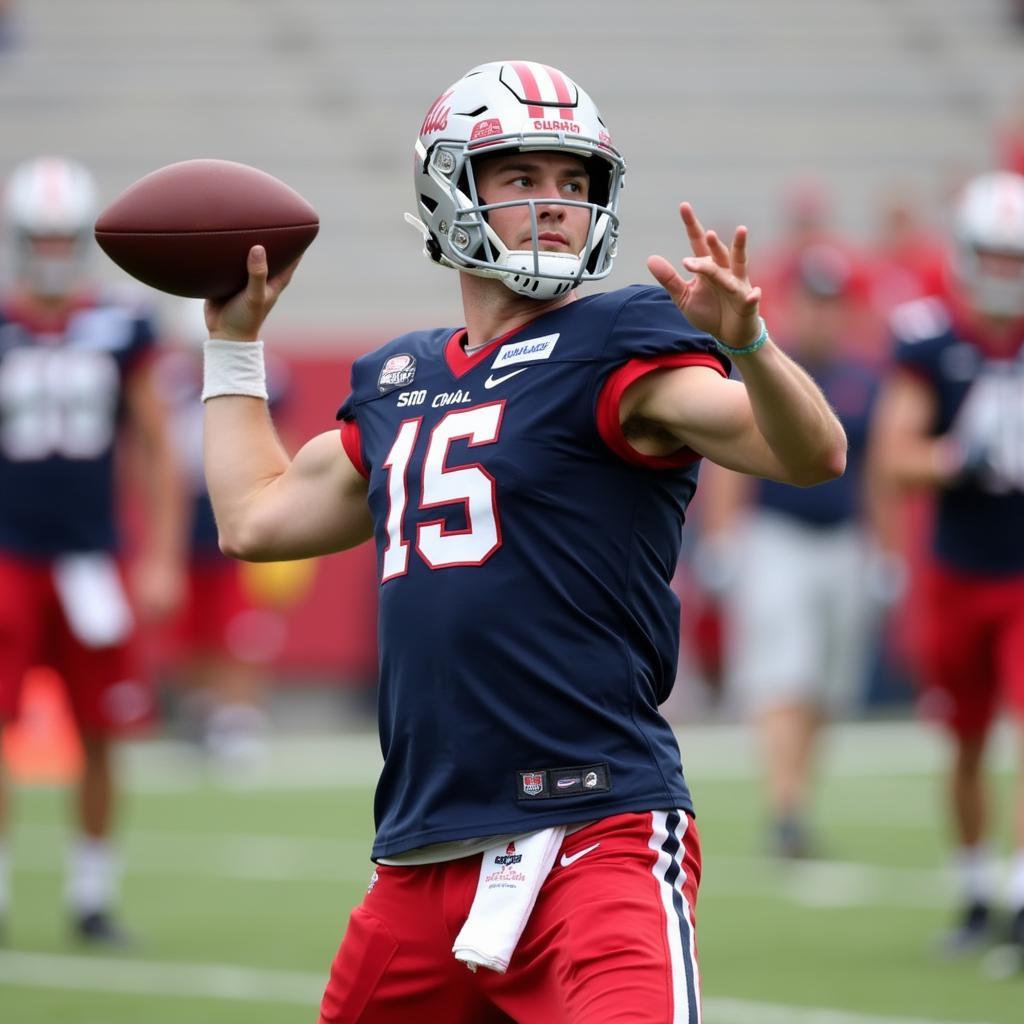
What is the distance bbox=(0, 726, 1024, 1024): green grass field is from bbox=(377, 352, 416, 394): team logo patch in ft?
7.06

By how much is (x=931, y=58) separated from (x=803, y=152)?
1.57 metres

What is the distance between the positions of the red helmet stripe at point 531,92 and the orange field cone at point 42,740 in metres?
7.72

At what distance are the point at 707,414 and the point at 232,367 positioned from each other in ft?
3.20

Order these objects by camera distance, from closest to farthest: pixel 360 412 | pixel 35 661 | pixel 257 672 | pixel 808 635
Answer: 1. pixel 360 412
2. pixel 35 661
3. pixel 808 635
4. pixel 257 672

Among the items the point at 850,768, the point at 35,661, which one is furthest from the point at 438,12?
the point at 35,661

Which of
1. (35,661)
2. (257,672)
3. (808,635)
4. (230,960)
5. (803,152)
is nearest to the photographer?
(230,960)

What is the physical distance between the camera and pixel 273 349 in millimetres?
12180

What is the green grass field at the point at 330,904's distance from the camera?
5.07 m

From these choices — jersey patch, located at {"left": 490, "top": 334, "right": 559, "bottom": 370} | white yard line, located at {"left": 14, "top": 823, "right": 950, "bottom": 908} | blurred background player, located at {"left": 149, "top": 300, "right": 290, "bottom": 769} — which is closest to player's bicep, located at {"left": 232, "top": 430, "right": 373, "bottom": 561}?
jersey patch, located at {"left": 490, "top": 334, "right": 559, "bottom": 370}

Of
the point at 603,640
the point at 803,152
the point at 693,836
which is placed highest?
the point at 803,152

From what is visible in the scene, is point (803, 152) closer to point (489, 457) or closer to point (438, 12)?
point (438, 12)

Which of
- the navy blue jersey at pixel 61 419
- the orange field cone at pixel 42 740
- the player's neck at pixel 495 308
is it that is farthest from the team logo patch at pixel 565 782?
the orange field cone at pixel 42 740

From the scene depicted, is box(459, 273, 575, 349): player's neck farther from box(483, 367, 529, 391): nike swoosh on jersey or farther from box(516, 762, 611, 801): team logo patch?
box(516, 762, 611, 801): team logo patch

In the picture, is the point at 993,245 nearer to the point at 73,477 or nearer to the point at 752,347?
the point at 73,477
